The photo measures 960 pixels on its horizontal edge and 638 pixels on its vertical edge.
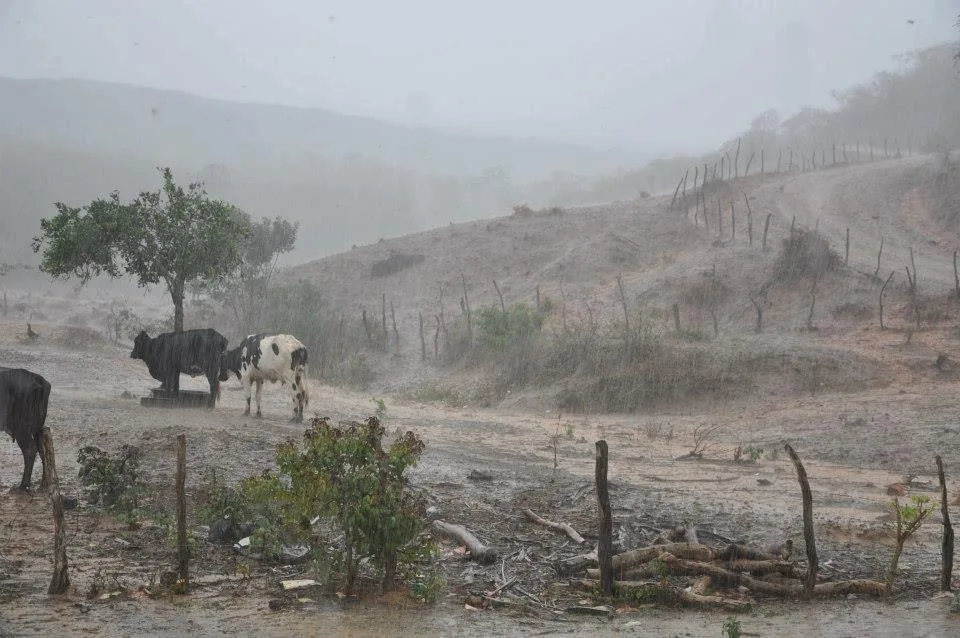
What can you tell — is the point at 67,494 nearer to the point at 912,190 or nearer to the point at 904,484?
the point at 904,484

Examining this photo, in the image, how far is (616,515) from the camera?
34.0 ft

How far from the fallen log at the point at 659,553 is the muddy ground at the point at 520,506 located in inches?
23.9

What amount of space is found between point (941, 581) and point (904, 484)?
4.82m

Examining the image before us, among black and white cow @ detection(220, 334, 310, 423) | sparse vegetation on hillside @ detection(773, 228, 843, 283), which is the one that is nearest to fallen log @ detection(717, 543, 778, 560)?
black and white cow @ detection(220, 334, 310, 423)

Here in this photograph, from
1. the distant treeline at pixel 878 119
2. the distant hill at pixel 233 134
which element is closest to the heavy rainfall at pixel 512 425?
the distant treeline at pixel 878 119

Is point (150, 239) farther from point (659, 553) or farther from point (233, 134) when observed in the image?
point (233, 134)

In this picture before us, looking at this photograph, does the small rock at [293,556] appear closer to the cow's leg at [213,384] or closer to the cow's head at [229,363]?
the cow's head at [229,363]

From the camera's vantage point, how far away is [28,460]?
10.1 m

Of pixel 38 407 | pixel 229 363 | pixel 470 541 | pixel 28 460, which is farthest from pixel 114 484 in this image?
pixel 229 363

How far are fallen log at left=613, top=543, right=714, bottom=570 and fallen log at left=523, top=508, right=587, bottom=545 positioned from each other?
0.72 m

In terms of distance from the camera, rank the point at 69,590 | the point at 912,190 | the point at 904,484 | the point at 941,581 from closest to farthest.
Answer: the point at 69,590 < the point at 941,581 < the point at 904,484 < the point at 912,190

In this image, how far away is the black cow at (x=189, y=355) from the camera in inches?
698

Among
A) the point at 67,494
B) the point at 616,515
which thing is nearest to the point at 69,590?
the point at 67,494

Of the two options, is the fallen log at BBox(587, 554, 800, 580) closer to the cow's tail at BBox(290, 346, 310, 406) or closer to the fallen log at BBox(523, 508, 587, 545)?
the fallen log at BBox(523, 508, 587, 545)
